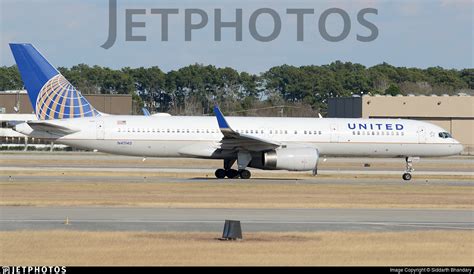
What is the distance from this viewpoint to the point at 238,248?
66.2 ft

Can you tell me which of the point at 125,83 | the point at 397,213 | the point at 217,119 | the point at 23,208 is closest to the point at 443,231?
the point at 397,213

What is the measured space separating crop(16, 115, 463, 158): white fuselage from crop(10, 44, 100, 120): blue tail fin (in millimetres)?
987

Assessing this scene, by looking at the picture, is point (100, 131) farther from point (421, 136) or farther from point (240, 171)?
point (421, 136)

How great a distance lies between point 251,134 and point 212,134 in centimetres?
207

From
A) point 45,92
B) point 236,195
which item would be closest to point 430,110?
point 45,92

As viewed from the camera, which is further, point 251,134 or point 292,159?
point 251,134

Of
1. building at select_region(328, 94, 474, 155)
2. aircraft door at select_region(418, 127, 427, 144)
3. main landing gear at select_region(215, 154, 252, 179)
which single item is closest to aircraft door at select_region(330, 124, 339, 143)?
aircraft door at select_region(418, 127, 427, 144)

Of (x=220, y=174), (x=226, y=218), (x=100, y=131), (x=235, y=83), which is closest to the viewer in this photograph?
(x=226, y=218)

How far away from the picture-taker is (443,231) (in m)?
24.2

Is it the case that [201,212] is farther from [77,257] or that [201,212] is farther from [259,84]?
[259,84]

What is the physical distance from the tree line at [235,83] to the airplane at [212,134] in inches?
3577

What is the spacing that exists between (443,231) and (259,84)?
13463 cm

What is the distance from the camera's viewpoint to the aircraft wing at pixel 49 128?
45.6 m

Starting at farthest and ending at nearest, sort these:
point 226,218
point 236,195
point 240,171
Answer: point 240,171, point 236,195, point 226,218
